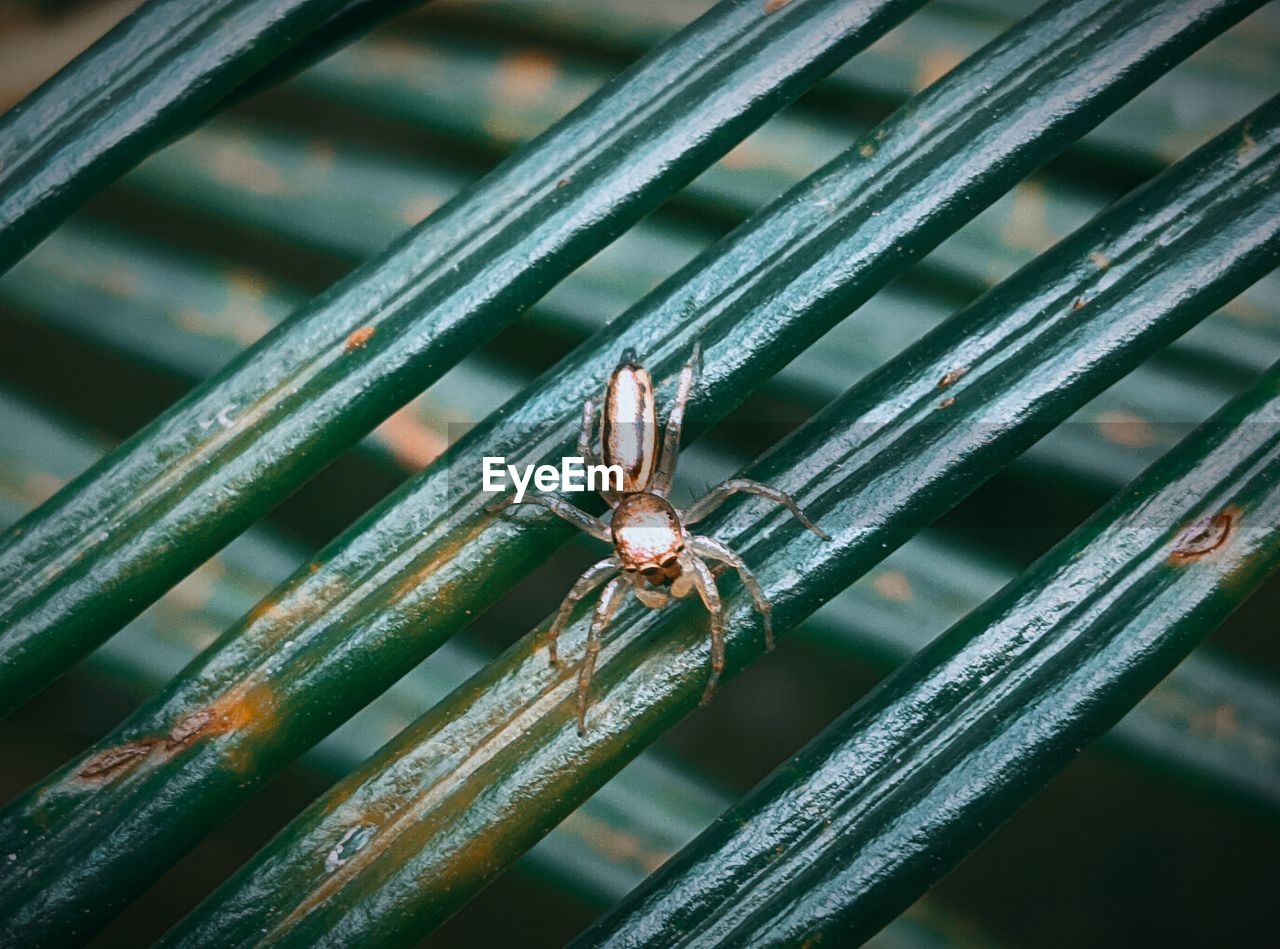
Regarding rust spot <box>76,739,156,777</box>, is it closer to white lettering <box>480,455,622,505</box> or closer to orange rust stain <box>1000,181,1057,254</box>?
white lettering <box>480,455,622,505</box>

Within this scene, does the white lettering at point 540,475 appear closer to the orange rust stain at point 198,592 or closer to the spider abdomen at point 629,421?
the spider abdomen at point 629,421

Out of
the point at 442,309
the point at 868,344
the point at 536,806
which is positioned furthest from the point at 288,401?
the point at 868,344

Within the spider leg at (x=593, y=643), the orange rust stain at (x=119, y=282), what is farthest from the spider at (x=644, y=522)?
the orange rust stain at (x=119, y=282)

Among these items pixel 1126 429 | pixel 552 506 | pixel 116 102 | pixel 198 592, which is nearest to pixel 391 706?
pixel 198 592

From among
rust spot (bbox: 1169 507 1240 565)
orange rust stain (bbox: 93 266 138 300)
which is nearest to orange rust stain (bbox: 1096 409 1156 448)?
rust spot (bbox: 1169 507 1240 565)

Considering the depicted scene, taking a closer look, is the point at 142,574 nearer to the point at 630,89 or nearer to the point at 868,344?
the point at 630,89
